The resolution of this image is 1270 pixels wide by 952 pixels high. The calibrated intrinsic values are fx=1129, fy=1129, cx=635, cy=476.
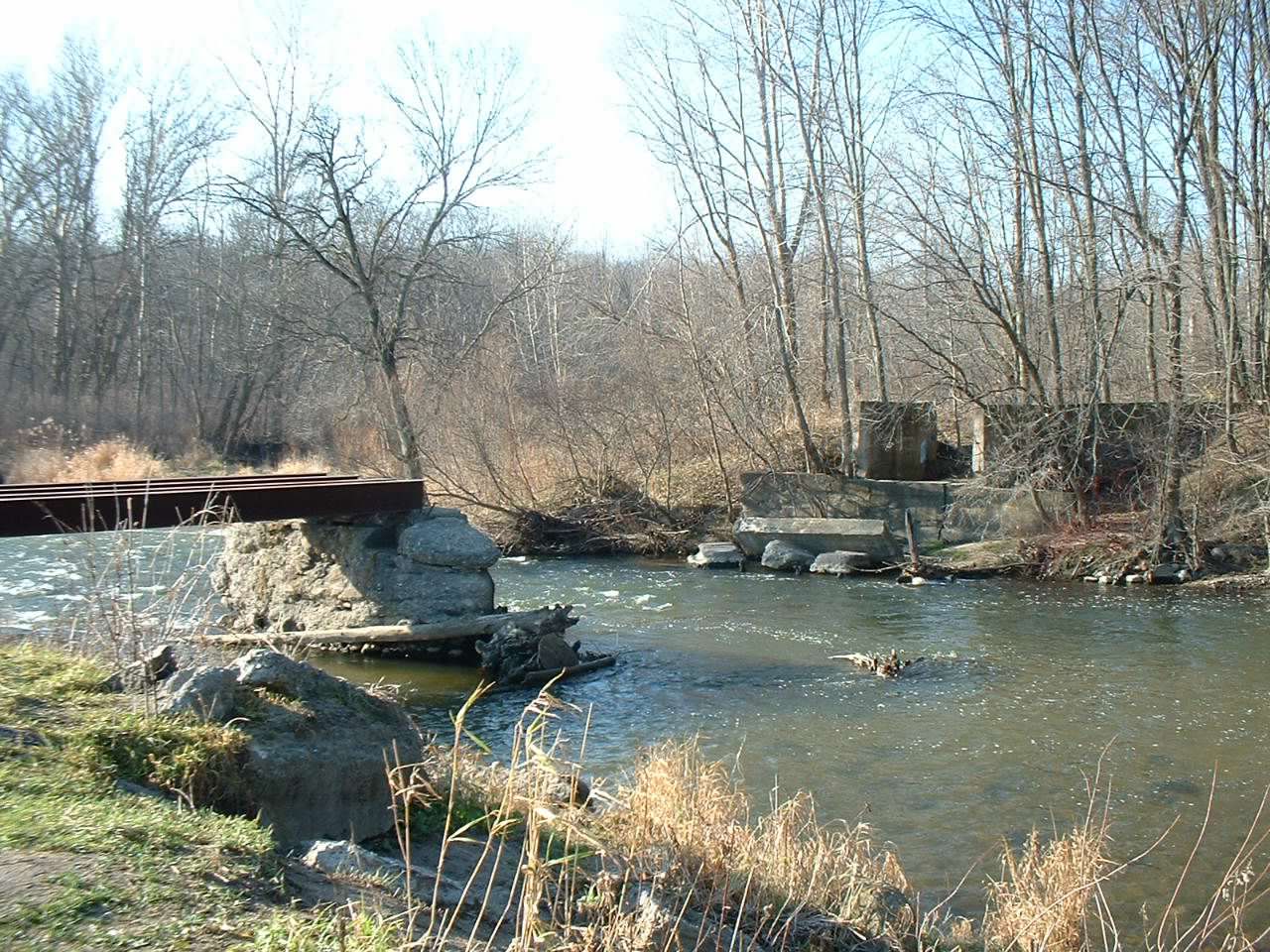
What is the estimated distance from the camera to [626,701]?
10516mm

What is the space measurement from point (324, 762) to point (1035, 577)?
48.1ft

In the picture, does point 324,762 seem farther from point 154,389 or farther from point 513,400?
point 154,389

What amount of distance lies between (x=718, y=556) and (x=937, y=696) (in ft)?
30.7

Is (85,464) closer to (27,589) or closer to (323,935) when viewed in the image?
(27,589)

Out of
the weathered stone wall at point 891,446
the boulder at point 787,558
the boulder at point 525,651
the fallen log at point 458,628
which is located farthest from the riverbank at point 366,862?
the weathered stone wall at point 891,446

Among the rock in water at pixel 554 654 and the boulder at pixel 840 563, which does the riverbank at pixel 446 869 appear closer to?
the rock in water at pixel 554 654

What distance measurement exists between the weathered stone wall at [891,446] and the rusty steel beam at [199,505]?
1059 cm

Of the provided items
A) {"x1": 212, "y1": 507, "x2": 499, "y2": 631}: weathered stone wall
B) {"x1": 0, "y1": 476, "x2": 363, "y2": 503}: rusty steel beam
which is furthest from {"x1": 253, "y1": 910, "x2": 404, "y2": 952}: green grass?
{"x1": 212, "y1": 507, "x2": 499, "y2": 631}: weathered stone wall

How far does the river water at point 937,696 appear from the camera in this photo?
7.34 m

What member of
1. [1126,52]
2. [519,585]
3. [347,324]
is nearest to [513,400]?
[347,324]

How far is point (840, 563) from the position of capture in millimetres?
18484

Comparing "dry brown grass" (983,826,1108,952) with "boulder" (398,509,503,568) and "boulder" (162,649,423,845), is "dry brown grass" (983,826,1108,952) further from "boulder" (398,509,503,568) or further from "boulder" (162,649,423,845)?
"boulder" (398,509,503,568)

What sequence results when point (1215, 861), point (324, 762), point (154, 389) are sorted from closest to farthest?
point (324, 762) → point (1215, 861) → point (154, 389)

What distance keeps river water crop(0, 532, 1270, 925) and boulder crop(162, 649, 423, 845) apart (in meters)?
1.15
